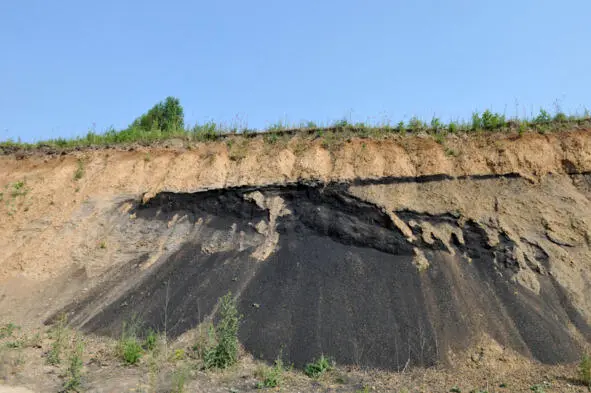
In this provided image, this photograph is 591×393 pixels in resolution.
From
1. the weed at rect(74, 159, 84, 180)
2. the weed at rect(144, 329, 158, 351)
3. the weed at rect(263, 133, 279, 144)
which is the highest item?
the weed at rect(263, 133, 279, 144)

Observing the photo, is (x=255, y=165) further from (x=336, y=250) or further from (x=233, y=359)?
(x=233, y=359)

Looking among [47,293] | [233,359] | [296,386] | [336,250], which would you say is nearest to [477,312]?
[336,250]

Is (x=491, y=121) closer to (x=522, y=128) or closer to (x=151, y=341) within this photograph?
(x=522, y=128)

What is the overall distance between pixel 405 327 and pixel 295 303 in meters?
2.19

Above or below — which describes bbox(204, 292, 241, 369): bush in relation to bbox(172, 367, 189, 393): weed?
above

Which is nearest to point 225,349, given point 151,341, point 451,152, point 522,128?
point 151,341

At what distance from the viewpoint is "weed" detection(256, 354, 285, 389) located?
290 inches

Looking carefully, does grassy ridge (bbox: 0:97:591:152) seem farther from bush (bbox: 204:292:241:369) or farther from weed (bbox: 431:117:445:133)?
bush (bbox: 204:292:241:369)

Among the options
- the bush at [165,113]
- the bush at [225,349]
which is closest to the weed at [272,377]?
the bush at [225,349]

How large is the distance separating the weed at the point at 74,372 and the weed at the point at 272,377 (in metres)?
2.84

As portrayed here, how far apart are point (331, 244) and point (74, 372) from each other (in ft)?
18.9

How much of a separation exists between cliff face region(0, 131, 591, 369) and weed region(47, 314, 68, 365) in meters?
0.42

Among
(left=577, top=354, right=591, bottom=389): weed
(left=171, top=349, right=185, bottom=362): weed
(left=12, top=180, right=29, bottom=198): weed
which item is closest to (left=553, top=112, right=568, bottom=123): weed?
(left=577, top=354, right=591, bottom=389): weed

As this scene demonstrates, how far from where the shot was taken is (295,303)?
946 cm
